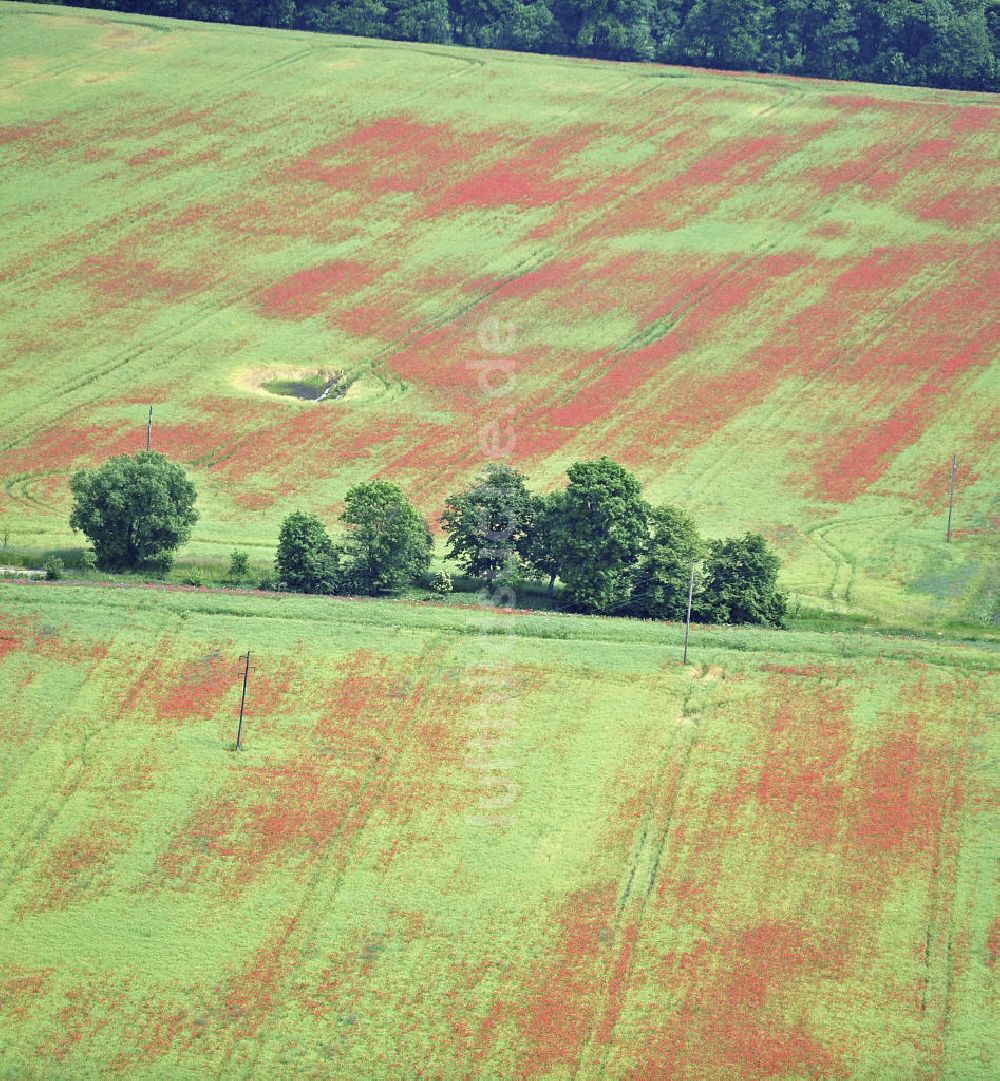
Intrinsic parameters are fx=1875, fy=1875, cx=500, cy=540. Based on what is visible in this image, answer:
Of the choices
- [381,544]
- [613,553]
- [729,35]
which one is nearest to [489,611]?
[381,544]

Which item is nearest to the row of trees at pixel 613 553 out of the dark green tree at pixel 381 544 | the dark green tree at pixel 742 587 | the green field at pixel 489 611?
the dark green tree at pixel 742 587

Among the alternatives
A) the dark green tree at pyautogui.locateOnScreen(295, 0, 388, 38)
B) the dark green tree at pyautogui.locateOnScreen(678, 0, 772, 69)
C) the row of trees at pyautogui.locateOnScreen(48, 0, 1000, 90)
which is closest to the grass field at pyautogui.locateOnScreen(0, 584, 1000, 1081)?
the row of trees at pyautogui.locateOnScreen(48, 0, 1000, 90)

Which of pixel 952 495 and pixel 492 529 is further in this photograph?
pixel 952 495

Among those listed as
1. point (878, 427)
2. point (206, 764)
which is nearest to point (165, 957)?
point (206, 764)

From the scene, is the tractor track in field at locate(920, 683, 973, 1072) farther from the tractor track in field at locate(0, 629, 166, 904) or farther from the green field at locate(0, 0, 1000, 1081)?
the tractor track in field at locate(0, 629, 166, 904)

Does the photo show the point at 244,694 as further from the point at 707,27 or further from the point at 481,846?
the point at 707,27
